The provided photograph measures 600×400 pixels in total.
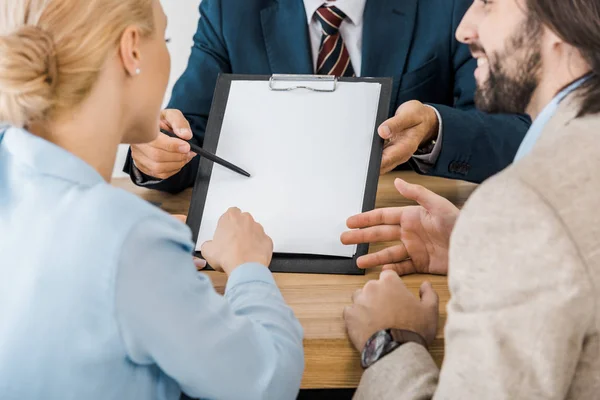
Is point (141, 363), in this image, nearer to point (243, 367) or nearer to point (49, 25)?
point (243, 367)

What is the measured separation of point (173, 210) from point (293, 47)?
578 mm

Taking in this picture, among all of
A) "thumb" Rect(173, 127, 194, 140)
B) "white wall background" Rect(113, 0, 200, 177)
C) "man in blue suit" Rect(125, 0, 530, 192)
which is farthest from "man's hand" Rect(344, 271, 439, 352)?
"white wall background" Rect(113, 0, 200, 177)

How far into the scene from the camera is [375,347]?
1026 mm

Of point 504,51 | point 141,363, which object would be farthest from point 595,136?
point 141,363

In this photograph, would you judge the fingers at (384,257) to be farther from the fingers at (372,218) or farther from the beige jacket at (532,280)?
the beige jacket at (532,280)

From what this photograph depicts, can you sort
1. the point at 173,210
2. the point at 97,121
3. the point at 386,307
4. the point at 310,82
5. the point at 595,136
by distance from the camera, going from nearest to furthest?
the point at 595,136 < the point at 97,121 < the point at 386,307 < the point at 310,82 < the point at 173,210

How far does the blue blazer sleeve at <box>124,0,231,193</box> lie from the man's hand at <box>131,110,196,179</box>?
4 centimetres

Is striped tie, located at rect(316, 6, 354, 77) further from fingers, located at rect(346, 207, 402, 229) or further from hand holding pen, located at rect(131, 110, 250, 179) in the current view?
fingers, located at rect(346, 207, 402, 229)

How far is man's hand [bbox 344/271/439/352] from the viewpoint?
1.06 m

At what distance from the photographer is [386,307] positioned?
3.55 ft

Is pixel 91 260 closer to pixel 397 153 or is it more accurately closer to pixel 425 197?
pixel 425 197

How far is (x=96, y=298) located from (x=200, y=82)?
1.09 metres

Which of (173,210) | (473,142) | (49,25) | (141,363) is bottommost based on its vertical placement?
(173,210)

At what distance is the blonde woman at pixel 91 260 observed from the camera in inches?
31.8
